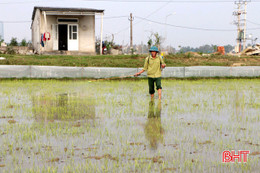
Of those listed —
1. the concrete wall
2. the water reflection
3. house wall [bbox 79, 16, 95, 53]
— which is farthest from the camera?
house wall [bbox 79, 16, 95, 53]

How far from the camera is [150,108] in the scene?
9.58 meters

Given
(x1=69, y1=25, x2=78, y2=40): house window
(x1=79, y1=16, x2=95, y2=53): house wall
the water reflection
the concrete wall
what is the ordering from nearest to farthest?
the water reflection
the concrete wall
(x1=69, y1=25, x2=78, y2=40): house window
(x1=79, y1=16, x2=95, y2=53): house wall

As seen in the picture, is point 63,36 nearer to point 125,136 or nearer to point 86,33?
point 86,33

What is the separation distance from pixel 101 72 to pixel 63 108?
11755mm

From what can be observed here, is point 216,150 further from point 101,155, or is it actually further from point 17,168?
point 17,168

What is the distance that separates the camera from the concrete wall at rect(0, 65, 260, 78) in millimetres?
20312

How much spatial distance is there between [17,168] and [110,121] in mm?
3387

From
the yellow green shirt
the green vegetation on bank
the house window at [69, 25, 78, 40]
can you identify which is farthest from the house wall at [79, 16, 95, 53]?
the yellow green shirt

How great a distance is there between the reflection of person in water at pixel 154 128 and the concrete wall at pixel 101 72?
471 inches

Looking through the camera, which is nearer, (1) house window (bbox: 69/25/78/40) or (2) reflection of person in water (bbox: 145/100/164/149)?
(2) reflection of person in water (bbox: 145/100/164/149)

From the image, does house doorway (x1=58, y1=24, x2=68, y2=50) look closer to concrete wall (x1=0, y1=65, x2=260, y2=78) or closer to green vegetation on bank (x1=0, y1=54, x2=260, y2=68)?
green vegetation on bank (x1=0, y1=54, x2=260, y2=68)

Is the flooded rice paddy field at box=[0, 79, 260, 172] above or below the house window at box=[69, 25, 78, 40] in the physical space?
below

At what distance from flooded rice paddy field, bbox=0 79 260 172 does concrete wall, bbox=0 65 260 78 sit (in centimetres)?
1025

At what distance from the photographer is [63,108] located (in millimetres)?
9492
